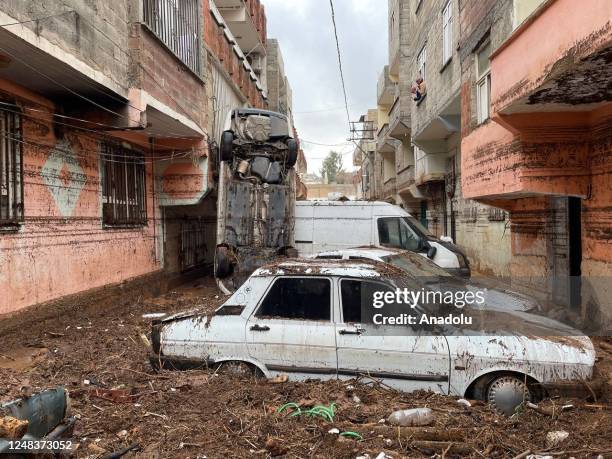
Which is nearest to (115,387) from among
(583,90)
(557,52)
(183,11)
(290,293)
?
(290,293)

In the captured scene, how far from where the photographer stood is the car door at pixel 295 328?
4410 millimetres

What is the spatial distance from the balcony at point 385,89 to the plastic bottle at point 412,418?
87.8 feet

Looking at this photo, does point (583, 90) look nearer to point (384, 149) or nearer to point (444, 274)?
point (444, 274)

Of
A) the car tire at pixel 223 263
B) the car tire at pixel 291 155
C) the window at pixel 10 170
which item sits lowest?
the car tire at pixel 223 263

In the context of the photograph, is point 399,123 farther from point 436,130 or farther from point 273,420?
point 273,420

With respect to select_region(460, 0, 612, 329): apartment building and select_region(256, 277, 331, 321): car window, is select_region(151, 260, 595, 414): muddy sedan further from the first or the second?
select_region(460, 0, 612, 329): apartment building

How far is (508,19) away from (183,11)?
7.38 m

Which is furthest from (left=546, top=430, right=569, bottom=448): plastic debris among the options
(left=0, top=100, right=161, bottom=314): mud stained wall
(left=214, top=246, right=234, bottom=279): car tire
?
(left=214, top=246, right=234, bottom=279): car tire

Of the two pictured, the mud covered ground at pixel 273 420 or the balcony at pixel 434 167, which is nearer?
the mud covered ground at pixel 273 420

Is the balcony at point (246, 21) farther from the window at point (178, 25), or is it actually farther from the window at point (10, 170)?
the window at point (10, 170)

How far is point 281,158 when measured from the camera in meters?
11.9

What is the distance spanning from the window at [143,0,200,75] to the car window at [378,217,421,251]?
19.9 ft

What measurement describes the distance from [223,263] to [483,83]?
6.97m

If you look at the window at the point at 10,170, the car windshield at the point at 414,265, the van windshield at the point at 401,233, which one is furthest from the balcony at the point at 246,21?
the car windshield at the point at 414,265
